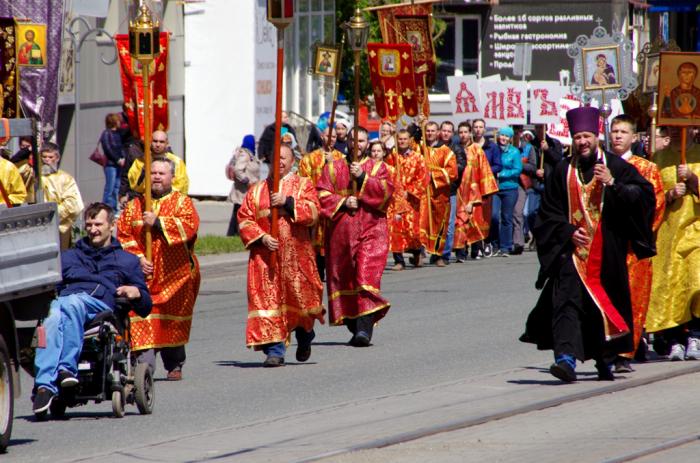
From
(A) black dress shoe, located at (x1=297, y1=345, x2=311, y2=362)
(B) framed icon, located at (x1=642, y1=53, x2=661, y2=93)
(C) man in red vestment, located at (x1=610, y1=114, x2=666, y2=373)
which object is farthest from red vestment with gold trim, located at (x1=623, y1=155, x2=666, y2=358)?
(B) framed icon, located at (x1=642, y1=53, x2=661, y2=93)

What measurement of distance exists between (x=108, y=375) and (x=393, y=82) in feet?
41.5

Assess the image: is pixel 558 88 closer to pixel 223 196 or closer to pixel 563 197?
pixel 223 196

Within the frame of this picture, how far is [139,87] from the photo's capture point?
18156mm

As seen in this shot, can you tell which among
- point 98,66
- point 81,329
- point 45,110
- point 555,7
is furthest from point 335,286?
point 555,7

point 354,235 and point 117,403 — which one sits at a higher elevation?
point 354,235

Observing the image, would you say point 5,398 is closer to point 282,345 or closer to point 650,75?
point 282,345

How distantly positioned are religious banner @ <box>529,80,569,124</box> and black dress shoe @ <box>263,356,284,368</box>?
1334 cm


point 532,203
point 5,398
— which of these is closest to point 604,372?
point 5,398

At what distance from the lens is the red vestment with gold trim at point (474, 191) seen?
73.4ft

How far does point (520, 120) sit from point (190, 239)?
14.0m

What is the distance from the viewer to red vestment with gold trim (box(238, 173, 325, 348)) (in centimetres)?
1241

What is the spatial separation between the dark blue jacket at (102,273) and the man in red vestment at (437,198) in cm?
1140

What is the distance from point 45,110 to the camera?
827 inches

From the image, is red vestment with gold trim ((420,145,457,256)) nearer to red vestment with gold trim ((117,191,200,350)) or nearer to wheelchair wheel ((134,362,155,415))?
red vestment with gold trim ((117,191,200,350))
